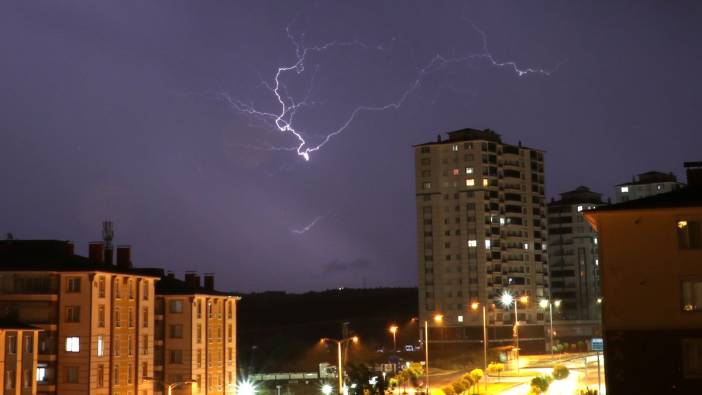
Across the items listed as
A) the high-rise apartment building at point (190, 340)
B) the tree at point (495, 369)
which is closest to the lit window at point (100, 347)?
the high-rise apartment building at point (190, 340)

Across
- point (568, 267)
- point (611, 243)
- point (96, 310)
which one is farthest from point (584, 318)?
point (611, 243)

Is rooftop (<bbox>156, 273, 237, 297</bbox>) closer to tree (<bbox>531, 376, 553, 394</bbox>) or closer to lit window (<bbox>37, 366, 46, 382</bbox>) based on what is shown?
lit window (<bbox>37, 366, 46, 382</bbox>)

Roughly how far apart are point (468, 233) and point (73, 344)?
9050 cm

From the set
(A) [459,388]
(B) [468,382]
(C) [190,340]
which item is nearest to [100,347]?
(C) [190,340]

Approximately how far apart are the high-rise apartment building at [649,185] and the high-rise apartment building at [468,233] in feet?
150

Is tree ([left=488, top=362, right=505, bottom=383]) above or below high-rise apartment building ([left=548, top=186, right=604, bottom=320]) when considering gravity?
below

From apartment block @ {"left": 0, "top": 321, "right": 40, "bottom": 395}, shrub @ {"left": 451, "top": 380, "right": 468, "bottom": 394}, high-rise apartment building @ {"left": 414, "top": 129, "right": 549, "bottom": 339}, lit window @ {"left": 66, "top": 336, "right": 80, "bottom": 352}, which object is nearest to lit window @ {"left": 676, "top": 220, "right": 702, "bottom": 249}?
shrub @ {"left": 451, "top": 380, "right": 468, "bottom": 394}

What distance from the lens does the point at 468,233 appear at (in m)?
152

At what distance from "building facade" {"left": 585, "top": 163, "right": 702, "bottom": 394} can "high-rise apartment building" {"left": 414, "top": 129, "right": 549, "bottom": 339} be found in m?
111

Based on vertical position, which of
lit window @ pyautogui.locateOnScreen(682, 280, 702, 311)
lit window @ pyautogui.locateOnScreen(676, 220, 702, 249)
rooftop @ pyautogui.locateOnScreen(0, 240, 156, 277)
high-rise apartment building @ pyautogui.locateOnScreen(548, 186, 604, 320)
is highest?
high-rise apartment building @ pyautogui.locateOnScreen(548, 186, 604, 320)

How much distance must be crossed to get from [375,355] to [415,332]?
45907 millimetres

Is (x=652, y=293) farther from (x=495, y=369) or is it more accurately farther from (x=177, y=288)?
(x=177, y=288)

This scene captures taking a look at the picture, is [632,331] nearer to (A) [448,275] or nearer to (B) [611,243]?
(B) [611,243]

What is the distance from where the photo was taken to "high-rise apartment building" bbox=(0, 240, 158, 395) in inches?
2650
